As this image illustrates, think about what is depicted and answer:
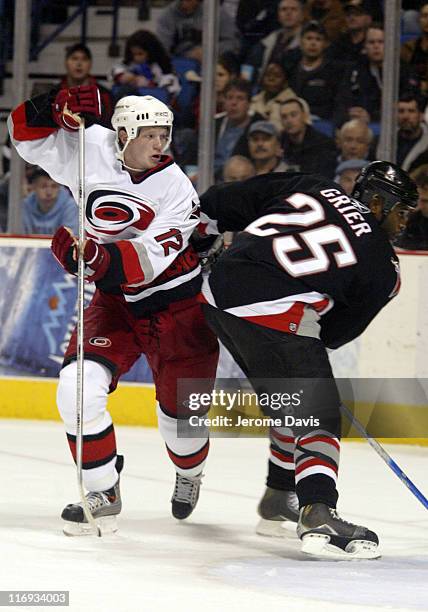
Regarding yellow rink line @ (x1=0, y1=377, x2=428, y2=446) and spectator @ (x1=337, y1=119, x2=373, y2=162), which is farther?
spectator @ (x1=337, y1=119, x2=373, y2=162)

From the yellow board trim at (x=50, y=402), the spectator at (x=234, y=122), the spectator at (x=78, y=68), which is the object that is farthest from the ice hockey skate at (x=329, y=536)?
the spectator at (x=78, y=68)

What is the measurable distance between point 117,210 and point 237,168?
309 centimetres

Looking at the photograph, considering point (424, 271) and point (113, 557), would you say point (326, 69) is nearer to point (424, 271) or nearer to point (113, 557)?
point (424, 271)

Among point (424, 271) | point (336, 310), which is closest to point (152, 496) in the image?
point (336, 310)

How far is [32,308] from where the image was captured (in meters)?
5.57

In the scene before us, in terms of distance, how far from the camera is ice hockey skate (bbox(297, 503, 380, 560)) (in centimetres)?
295

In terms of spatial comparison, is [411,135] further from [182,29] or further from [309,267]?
[309,267]

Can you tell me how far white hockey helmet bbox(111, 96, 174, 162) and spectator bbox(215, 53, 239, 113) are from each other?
3095 millimetres

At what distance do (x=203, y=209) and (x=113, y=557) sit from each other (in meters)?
0.96

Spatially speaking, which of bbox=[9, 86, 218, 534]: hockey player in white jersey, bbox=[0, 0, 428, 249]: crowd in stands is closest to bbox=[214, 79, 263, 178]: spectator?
bbox=[0, 0, 428, 249]: crowd in stands

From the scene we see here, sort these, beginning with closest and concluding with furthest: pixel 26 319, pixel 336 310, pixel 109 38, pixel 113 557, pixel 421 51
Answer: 1. pixel 113 557
2. pixel 336 310
3. pixel 26 319
4. pixel 421 51
5. pixel 109 38

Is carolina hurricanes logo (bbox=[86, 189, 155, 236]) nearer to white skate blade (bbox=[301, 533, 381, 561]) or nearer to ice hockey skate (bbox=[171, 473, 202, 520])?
ice hockey skate (bbox=[171, 473, 202, 520])

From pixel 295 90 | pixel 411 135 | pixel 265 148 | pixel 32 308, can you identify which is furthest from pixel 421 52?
pixel 32 308

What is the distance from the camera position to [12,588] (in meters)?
2.52
